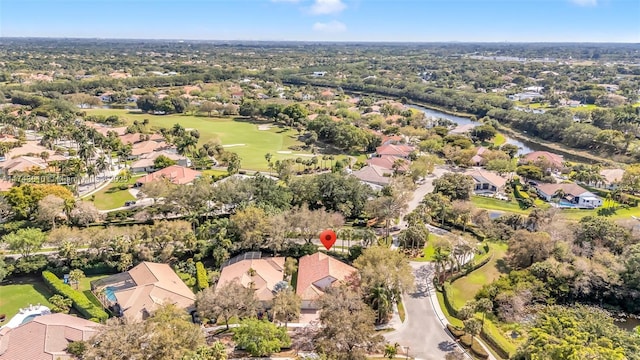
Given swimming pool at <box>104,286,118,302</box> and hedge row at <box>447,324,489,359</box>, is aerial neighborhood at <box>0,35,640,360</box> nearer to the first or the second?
hedge row at <box>447,324,489,359</box>

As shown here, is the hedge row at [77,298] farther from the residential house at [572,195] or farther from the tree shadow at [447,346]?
the residential house at [572,195]

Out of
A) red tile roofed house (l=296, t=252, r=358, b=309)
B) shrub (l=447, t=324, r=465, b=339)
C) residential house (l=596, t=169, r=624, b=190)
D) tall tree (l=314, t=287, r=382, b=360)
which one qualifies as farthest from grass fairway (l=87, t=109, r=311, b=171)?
residential house (l=596, t=169, r=624, b=190)

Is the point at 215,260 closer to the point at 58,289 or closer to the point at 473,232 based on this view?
the point at 58,289

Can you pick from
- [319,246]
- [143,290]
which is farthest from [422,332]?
[143,290]

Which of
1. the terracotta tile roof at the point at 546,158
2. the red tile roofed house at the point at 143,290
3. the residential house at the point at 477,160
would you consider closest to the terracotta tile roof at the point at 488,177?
the residential house at the point at 477,160

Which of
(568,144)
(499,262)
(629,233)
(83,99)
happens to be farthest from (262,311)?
(83,99)
